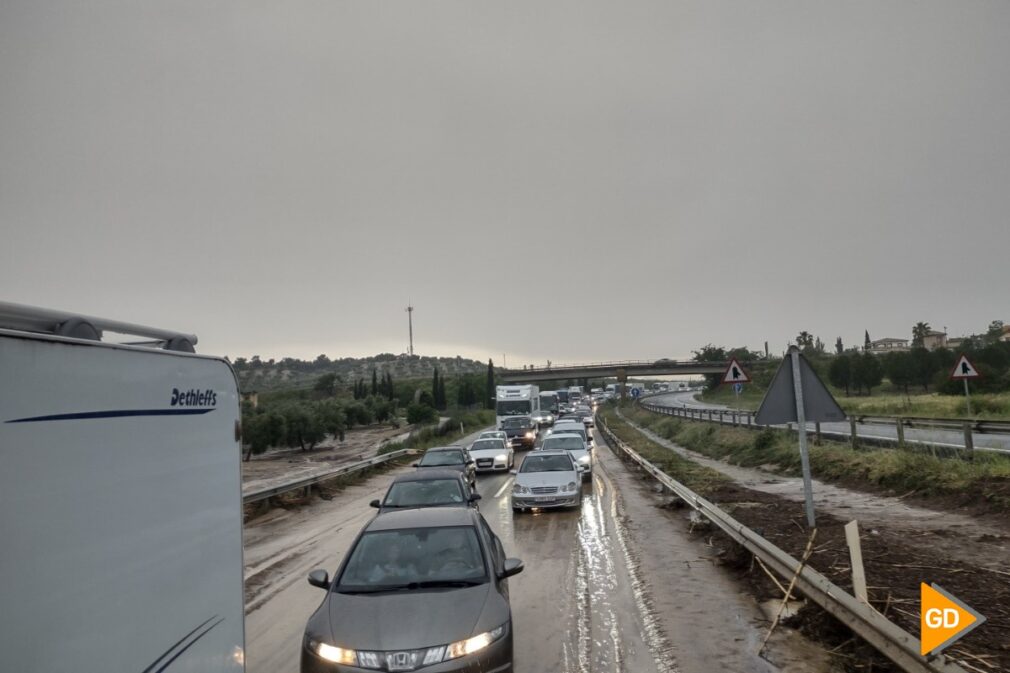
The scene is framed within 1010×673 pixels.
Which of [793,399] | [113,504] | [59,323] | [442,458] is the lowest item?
[442,458]

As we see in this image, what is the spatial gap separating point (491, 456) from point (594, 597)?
57.2 ft

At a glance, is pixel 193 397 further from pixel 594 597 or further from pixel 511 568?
pixel 594 597

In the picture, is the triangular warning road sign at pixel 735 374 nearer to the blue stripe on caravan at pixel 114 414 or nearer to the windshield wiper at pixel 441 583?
the windshield wiper at pixel 441 583

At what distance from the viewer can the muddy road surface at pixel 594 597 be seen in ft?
20.6

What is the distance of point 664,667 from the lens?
6008 mm

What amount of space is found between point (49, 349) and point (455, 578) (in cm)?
415

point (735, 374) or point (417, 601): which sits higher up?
point (735, 374)

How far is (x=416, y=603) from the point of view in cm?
559

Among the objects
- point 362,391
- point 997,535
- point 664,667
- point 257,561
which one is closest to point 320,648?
point 664,667

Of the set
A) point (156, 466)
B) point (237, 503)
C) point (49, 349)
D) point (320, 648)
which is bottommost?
point (320, 648)

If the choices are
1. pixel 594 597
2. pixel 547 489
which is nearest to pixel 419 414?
pixel 547 489

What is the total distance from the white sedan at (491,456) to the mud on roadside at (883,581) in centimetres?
1427

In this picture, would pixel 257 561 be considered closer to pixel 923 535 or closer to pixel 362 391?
pixel 923 535

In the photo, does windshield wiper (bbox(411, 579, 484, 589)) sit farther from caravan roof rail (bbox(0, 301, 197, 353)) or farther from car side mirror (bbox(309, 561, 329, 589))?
caravan roof rail (bbox(0, 301, 197, 353))
